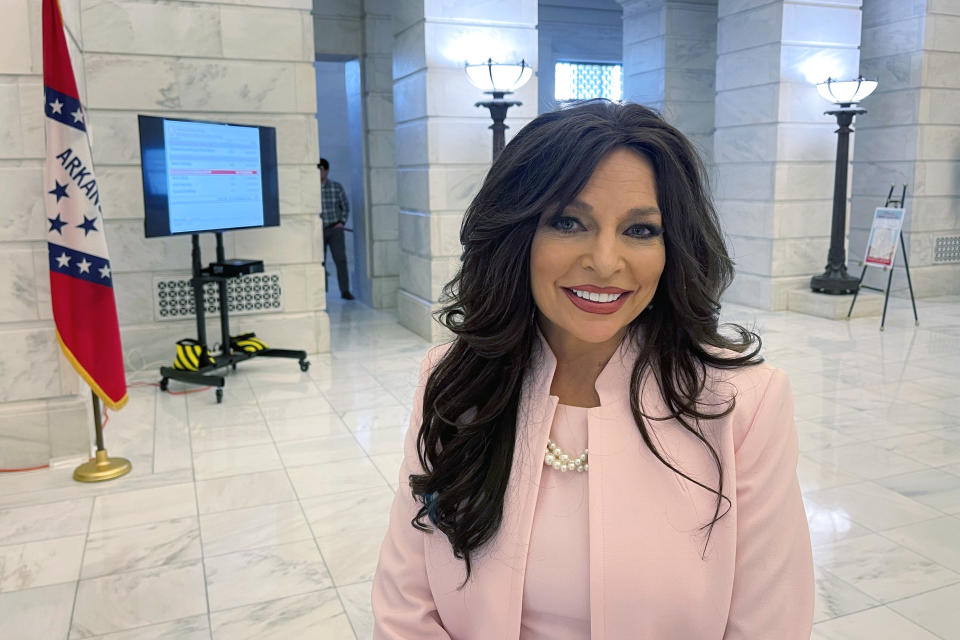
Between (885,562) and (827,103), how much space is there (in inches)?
255

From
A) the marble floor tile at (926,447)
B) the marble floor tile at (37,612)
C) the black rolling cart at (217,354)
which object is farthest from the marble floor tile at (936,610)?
the black rolling cart at (217,354)

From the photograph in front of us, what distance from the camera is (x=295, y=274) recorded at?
22.3 feet

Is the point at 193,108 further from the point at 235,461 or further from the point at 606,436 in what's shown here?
the point at 606,436

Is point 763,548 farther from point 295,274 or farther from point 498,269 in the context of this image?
point 295,274

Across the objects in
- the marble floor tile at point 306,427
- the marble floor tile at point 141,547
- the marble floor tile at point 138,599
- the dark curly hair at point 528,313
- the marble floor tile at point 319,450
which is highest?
the dark curly hair at point 528,313

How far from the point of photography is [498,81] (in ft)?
21.9

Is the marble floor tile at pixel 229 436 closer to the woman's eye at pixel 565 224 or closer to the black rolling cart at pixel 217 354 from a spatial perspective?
the black rolling cart at pixel 217 354

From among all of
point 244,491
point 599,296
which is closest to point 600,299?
point 599,296

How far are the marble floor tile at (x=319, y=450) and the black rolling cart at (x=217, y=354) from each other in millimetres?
1106

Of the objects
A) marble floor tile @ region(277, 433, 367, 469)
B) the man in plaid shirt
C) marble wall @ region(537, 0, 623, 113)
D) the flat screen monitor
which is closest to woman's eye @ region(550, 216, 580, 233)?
marble floor tile @ region(277, 433, 367, 469)

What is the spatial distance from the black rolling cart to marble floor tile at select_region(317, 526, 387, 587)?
2.36m

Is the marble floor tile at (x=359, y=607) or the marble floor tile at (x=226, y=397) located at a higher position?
the marble floor tile at (x=226, y=397)

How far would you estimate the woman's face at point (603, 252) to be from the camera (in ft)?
4.21

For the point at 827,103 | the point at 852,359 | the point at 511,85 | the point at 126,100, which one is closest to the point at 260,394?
the point at 126,100
